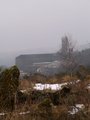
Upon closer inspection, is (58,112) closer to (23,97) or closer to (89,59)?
(23,97)

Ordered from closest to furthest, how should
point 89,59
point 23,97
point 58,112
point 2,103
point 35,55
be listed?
1. point 58,112
2. point 2,103
3. point 23,97
4. point 89,59
5. point 35,55

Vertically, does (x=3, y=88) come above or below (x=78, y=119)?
above

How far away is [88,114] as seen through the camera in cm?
805

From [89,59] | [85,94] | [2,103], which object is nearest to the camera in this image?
[2,103]

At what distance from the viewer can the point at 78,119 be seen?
25.8ft

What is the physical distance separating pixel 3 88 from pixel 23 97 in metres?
1.80

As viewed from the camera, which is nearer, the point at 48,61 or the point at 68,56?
the point at 68,56

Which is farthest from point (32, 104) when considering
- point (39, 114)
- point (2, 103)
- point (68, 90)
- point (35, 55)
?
point (35, 55)

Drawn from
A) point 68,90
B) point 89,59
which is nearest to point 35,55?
point 89,59

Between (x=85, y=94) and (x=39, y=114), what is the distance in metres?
4.03

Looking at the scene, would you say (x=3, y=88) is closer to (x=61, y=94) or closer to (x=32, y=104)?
(x=32, y=104)

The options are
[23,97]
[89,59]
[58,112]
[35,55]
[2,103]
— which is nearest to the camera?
[58,112]

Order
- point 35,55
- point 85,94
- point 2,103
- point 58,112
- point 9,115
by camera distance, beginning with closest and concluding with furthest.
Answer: point 9,115 → point 58,112 → point 2,103 → point 85,94 → point 35,55

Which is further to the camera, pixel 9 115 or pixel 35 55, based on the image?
pixel 35 55
